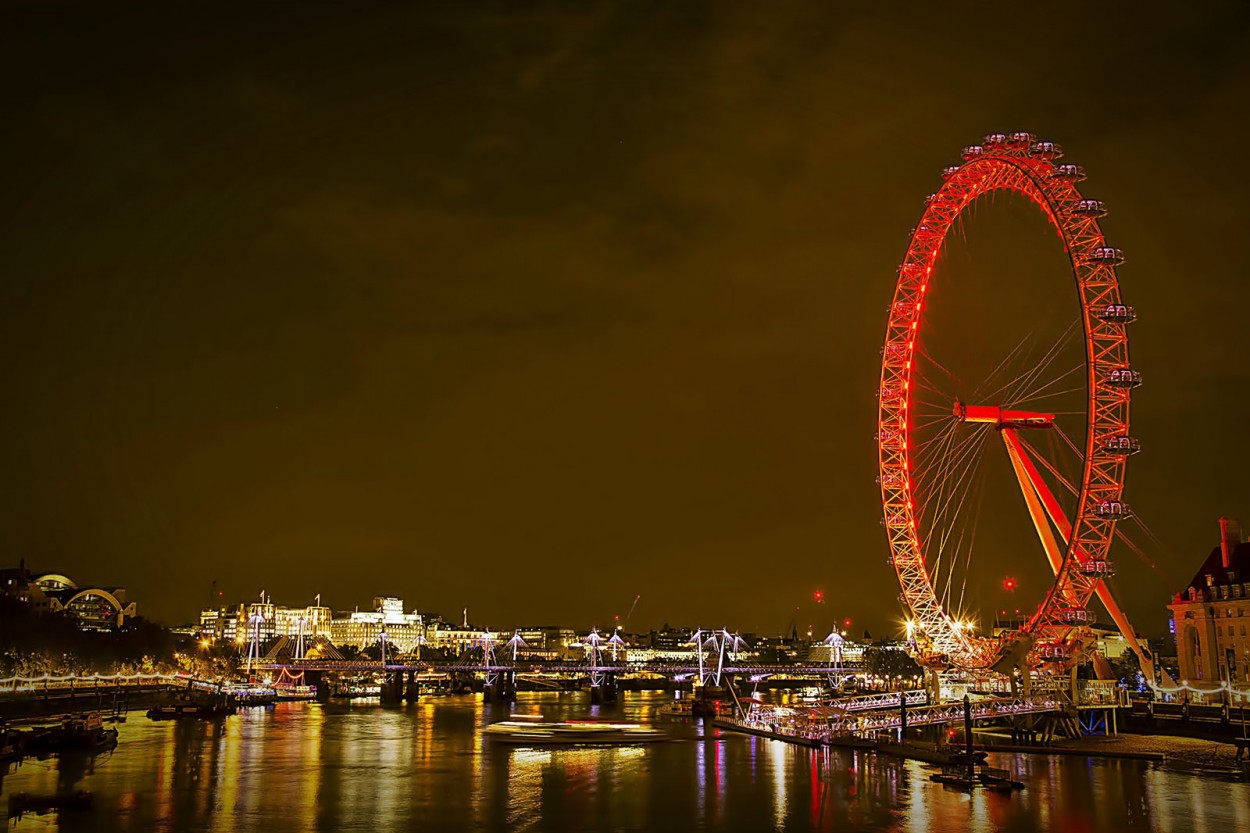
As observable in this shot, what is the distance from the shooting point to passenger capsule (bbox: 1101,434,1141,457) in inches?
1817

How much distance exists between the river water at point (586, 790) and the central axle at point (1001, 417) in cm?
1525

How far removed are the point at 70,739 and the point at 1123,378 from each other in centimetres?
5070

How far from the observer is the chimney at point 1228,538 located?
226 ft

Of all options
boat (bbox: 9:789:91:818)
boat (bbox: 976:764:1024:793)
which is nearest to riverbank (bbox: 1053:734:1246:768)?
boat (bbox: 976:764:1024:793)

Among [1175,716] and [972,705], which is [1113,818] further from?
[1175,716]

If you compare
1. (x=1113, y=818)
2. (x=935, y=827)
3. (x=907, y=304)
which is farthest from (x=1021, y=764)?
(x=907, y=304)

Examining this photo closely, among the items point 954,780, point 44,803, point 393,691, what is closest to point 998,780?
point 954,780

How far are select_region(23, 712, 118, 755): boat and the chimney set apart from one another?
213 ft

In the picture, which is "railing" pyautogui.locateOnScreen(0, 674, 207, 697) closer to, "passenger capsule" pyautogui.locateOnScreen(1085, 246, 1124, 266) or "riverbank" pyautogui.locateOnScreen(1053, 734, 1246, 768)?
"riverbank" pyautogui.locateOnScreen(1053, 734, 1246, 768)

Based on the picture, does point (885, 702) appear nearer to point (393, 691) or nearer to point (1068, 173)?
point (1068, 173)

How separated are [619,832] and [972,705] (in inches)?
1166

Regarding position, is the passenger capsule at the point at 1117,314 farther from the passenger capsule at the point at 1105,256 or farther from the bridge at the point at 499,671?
the bridge at the point at 499,671

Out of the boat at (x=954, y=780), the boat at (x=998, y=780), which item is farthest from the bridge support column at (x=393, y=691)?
the boat at (x=998, y=780)

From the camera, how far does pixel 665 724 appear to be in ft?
267
